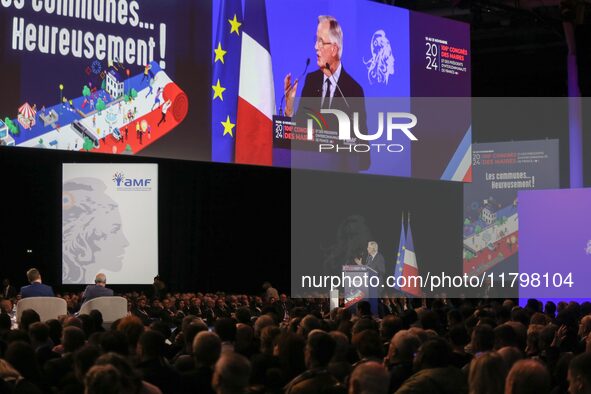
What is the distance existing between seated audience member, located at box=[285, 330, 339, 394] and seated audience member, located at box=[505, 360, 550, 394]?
0.89 m

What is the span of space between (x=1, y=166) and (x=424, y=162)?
8.26 metres

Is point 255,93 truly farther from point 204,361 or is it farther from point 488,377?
point 488,377

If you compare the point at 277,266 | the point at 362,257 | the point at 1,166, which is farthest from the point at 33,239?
the point at 362,257

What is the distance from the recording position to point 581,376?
3512 mm

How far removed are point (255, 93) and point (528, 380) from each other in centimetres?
931

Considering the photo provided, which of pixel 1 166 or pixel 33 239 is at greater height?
pixel 1 166

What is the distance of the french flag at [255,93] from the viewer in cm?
1209

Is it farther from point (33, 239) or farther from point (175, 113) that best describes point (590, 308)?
point (33, 239)

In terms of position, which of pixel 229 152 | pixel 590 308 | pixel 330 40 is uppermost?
pixel 330 40

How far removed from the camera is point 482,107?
21.9 metres

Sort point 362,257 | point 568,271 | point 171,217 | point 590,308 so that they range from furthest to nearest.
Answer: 1. point 171,217
2. point 362,257
3. point 568,271
4. point 590,308

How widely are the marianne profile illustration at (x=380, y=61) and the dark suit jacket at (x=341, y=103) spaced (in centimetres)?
34

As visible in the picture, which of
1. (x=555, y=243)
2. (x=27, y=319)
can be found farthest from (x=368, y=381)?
(x=555, y=243)

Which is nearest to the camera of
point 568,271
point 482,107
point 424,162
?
point 568,271
